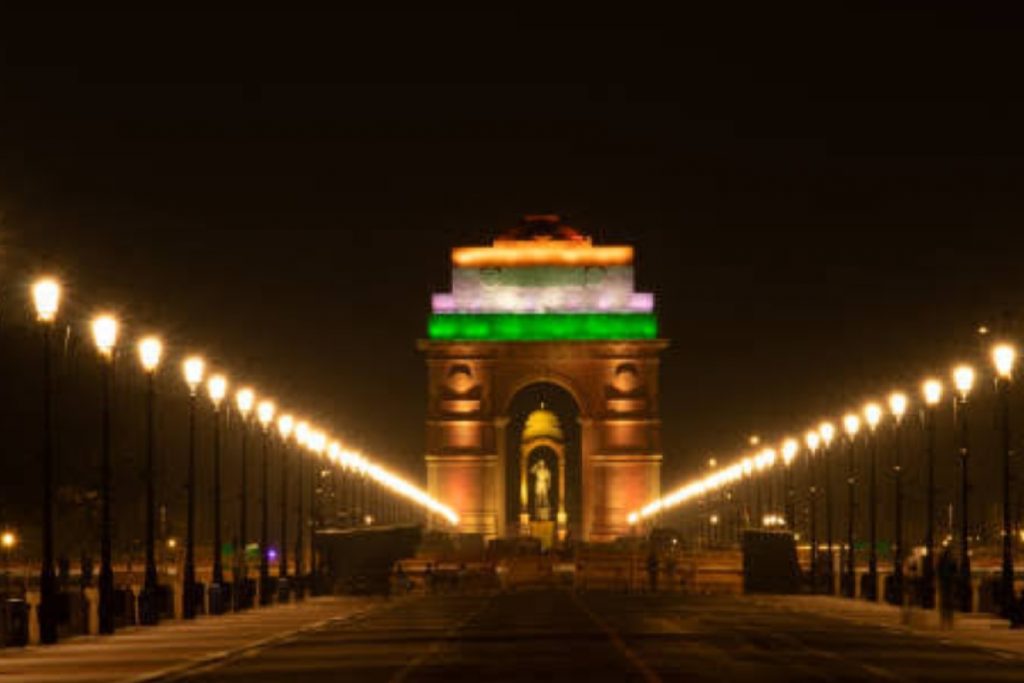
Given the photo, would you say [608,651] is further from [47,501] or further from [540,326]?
[540,326]

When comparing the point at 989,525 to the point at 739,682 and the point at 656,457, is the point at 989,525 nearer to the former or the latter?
the point at 656,457

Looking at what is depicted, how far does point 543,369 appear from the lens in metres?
175

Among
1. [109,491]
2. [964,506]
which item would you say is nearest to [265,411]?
[964,506]

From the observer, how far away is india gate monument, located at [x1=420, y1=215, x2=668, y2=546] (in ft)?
562

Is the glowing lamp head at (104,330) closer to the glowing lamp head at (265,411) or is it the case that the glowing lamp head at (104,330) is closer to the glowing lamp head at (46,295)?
the glowing lamp head at (46,295)

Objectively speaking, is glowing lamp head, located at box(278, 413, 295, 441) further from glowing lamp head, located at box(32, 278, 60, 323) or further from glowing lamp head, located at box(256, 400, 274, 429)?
glowing lamp head, located at box(32, 278, 60, 323)

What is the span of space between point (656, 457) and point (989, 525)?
37696 millimetres

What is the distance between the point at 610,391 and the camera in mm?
174000

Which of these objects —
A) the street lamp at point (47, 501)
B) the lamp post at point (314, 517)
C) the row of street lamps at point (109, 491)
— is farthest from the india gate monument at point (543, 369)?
the street lamp at point (47, 501)

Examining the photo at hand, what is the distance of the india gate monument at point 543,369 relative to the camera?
171250mm

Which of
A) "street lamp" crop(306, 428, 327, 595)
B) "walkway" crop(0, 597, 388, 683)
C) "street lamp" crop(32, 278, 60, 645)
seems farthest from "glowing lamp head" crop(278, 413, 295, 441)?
"street lamp" crop(32, 278, 60, 645)

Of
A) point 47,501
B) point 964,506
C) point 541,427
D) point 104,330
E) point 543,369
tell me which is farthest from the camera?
point 541,427

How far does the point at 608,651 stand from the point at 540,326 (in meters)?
133

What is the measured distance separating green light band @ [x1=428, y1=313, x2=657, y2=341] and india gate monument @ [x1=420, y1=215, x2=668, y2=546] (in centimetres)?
6
